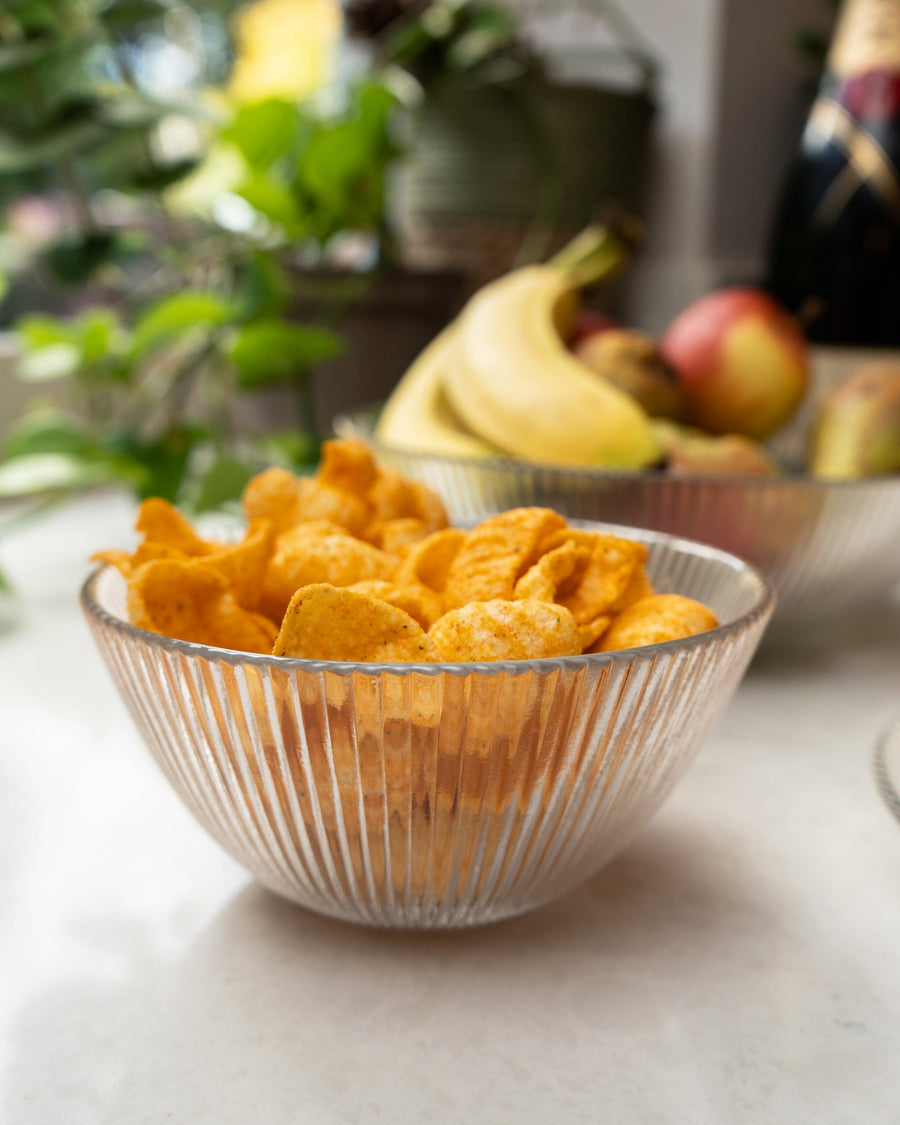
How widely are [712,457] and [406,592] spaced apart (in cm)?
35

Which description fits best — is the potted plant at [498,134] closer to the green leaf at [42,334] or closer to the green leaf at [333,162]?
the green leaf at [333,162]

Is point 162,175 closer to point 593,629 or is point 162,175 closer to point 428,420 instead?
point 428,420

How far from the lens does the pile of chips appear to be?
0.30m

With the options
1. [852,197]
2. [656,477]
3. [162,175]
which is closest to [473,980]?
[656,477]

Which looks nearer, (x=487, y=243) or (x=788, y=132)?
(x=487, y=243)

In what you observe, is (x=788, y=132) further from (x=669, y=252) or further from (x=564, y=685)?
(x=564, y=685)

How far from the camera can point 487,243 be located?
1062mm

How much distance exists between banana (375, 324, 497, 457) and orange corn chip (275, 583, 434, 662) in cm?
33

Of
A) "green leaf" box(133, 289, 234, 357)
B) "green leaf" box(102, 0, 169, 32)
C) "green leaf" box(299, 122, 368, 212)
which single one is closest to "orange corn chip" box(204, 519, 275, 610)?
"green leaf" box(133, 289, 234, 357)

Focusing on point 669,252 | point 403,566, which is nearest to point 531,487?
point 403,566

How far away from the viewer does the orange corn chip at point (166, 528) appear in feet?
1.27

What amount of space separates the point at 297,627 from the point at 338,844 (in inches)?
2.5

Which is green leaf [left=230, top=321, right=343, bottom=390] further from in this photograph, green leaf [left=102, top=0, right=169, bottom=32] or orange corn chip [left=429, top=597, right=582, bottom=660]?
orange corn chip [left=429, top=597, right=582, bottom=660]

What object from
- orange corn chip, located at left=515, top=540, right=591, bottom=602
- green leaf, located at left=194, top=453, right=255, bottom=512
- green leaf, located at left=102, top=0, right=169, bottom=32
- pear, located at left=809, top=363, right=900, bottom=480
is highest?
green leaf, located at left=102, top=0, right=169, bottom=32
